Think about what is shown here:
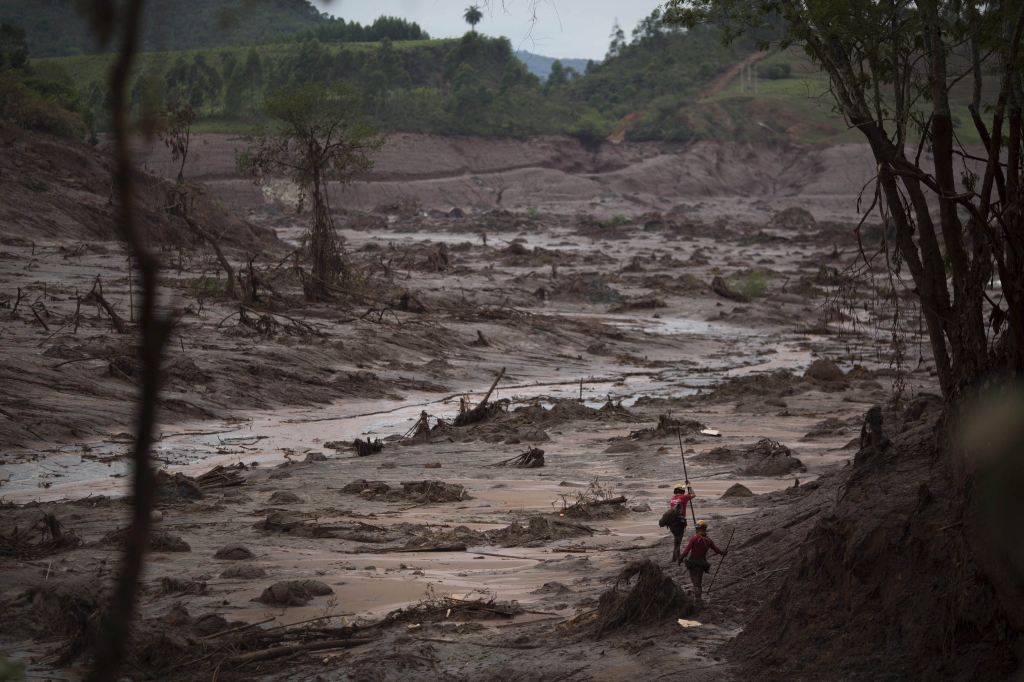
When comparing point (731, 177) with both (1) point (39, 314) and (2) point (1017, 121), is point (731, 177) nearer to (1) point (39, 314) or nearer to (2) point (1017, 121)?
(1) point (39, 314)

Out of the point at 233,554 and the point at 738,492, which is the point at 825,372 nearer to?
the point at 738,492

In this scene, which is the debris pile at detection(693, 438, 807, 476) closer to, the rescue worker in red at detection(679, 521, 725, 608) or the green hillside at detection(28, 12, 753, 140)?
the rescue worker in red at detection(679, 521, 725, 608)

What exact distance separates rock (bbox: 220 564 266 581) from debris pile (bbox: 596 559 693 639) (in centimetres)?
209

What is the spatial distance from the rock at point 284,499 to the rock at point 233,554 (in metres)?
1.65

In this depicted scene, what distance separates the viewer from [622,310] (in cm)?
2381

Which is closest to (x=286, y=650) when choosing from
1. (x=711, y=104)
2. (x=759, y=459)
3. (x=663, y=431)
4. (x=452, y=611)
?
(x=452, y=611)

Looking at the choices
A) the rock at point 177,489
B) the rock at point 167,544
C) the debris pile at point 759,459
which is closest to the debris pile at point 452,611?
the rock at point 167,544

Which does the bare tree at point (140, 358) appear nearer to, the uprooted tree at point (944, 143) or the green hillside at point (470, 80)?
the uprooted tree at point (944, 143)

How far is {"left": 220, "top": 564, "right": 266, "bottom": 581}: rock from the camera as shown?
18.4ft

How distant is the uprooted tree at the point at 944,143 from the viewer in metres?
4.36

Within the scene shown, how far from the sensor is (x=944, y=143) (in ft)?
16.4

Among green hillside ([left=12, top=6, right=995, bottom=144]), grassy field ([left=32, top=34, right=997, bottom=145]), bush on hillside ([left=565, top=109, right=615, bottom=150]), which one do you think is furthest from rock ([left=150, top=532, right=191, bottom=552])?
bush on hillside ([left=565, top=109, right=615, bottom=150])

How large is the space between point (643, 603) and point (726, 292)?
21795 millimetres

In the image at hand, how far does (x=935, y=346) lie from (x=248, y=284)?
14.5 meters
